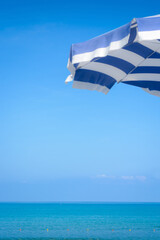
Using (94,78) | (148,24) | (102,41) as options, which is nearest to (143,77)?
(94,78)

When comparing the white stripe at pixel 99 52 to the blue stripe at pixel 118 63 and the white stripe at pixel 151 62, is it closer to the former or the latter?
the blue stripe at pixel 118 63

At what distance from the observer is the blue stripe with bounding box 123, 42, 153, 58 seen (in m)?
2.90

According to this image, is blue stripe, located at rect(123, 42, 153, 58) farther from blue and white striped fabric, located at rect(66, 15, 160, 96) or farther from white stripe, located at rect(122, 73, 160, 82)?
white stripe, located at rect(122, 73, 160, 82)

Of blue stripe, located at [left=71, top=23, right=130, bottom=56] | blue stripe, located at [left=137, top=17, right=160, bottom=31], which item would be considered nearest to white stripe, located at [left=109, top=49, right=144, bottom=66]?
blue stripe, located at [left=71, top=23, right=130, bottom=56]

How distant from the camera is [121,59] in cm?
309

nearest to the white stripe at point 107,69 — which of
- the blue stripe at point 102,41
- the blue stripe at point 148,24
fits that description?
the blue stripe at point 102,41

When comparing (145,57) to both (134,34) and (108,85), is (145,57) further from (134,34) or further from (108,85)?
(134,34)

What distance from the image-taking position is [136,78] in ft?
11.3

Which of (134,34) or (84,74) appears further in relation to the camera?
(84,74)

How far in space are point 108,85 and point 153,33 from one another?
1272mm

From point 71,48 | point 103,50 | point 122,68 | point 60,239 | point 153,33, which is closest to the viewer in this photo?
point 153,33

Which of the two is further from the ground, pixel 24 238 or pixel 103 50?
pixel 103 50

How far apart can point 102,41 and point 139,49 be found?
0.69 metres

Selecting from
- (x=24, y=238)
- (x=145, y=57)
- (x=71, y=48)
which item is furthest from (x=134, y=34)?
(x=24, y=238)
